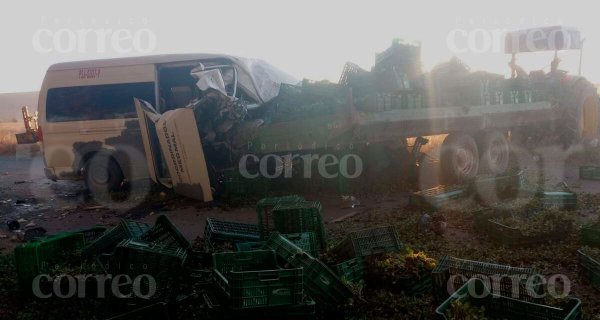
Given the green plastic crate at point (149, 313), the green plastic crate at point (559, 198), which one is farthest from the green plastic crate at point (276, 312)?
the green plastic crate at point (559, 198)

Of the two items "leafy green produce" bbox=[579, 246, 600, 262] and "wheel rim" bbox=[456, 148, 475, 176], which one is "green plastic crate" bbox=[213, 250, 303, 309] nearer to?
"leafy green produce" bbox=[579, 246, 600, 262]

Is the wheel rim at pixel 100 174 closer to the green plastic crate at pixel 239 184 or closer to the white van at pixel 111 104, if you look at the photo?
the white van at pixel 111 104

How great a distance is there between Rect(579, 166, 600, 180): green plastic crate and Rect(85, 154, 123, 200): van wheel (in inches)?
372

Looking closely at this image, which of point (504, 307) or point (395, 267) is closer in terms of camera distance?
point (504, 307)

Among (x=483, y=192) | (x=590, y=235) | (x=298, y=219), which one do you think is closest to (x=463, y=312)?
(x=298, y=219)

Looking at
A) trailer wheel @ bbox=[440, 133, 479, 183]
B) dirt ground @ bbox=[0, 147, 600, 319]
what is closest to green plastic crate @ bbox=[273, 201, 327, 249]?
dirt ground @ bbox=[0, 147, 600, 319]

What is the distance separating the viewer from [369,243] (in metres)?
4.74

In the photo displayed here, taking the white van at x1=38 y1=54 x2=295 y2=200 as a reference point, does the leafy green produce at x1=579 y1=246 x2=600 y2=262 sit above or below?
below

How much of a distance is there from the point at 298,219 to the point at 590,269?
2.91 m

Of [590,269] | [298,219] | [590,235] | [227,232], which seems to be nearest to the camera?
[590,269]

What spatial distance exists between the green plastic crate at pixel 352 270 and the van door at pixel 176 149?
4637 millimetres

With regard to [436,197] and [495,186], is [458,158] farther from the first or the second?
[436,197]

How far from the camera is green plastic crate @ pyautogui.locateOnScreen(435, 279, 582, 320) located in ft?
10.7

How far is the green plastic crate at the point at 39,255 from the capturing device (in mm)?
4691
